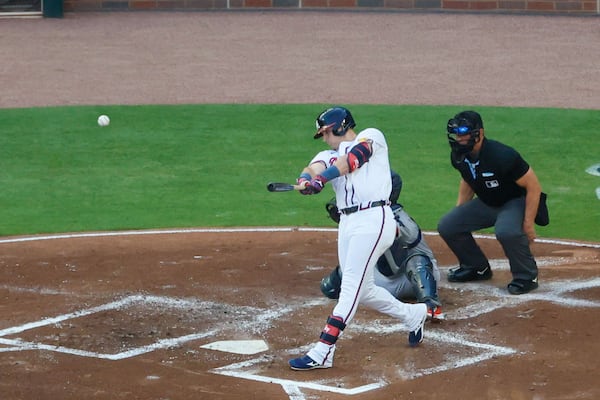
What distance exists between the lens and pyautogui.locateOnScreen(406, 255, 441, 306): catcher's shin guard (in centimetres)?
895

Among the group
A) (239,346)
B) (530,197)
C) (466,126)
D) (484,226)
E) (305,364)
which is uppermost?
(466,126)

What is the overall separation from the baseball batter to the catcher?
2.29ft

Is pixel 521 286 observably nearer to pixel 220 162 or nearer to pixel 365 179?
pixel 365 179

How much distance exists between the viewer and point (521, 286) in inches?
376

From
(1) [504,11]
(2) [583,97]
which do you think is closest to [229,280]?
(2) [583,97]

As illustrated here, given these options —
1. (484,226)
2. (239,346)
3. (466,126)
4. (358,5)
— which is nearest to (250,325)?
(239,346)

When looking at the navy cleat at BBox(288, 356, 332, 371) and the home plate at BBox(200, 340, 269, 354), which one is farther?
the home plate at BBox(200, 340, 269, 354)

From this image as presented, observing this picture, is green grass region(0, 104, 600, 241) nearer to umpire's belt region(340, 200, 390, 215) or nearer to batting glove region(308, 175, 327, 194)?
umpire's belt region(340, 200, 390, 215)

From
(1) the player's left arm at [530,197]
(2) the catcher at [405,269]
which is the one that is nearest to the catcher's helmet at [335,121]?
(2) the catcher at [405,269]

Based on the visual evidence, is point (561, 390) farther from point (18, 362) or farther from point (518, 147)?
point (518, 147)

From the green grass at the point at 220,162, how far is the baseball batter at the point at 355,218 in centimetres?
396

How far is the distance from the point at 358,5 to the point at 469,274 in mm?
16619

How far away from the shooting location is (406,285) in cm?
943

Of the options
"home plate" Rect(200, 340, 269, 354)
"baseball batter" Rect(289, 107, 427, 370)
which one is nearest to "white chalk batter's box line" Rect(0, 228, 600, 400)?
"home plate" Rect(200, 340, 269, 354)
